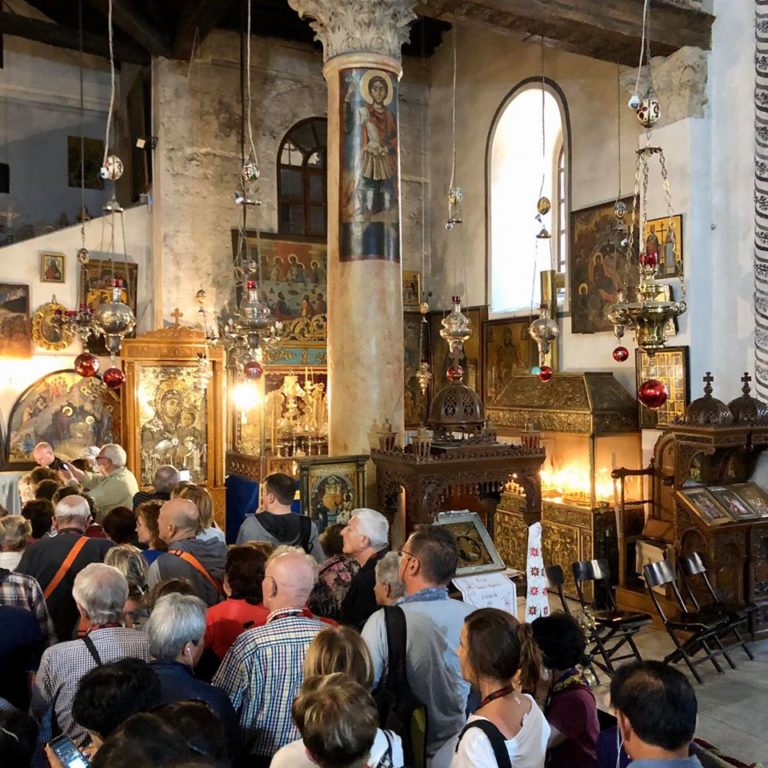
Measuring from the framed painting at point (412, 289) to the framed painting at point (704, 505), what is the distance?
24.5 feet

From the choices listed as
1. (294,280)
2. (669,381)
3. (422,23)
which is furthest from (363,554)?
(422,23)

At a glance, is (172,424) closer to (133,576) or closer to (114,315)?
(114,315)

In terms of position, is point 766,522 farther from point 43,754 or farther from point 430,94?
point 430,94

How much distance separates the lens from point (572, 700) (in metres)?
2.90

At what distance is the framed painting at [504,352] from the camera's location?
1209 cm

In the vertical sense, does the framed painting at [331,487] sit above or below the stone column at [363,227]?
below

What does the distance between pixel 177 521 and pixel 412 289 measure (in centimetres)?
1089

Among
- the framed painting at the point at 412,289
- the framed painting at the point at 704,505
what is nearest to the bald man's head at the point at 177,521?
the framed painting at the point at 704,505

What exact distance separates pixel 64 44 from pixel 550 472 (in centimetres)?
1089

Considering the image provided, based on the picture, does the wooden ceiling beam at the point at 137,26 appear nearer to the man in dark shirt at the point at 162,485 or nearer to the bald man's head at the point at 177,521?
the man in dark shirt at the point at 162,485

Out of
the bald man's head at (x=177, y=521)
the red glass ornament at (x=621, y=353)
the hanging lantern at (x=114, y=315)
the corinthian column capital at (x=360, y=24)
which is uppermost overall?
the corinthian column capital at (x=360, y=24)

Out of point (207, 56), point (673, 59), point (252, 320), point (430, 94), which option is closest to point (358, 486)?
point (252, 320)

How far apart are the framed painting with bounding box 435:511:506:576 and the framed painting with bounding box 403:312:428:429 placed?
8.51m

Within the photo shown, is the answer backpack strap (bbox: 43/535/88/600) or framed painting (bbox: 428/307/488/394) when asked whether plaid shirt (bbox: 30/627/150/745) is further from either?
framed painting (bbox: 428/307/488/394)
